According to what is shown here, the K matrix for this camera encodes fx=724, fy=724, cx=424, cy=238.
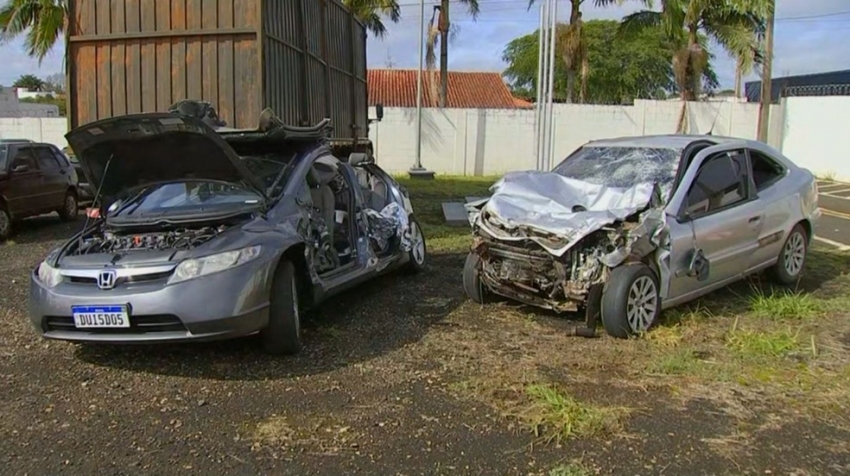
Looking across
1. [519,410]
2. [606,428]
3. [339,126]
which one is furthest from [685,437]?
[339,126]

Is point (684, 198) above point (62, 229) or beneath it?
above

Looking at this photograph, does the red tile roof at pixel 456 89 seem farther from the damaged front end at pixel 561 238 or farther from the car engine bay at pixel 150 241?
the car engine bay at pixel 150 241

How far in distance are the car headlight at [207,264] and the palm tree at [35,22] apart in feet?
54.3

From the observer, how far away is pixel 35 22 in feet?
63.2

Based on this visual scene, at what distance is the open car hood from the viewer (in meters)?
5.26

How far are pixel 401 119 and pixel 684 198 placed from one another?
17.5 metres

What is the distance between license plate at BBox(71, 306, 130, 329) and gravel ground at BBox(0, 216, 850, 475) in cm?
42

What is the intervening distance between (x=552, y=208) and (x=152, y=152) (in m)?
3.27

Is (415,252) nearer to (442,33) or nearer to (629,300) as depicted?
(629,300)

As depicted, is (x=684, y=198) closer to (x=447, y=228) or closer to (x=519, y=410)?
(x=519, y=410)

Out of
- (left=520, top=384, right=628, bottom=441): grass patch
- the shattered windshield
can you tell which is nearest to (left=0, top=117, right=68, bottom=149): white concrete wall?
the shattered windshield

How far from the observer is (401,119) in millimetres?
22906

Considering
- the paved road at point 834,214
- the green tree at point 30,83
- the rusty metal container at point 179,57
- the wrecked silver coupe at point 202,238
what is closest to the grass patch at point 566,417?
the wrecked silver coupe at point 202,238

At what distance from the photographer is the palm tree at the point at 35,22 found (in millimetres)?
18531
